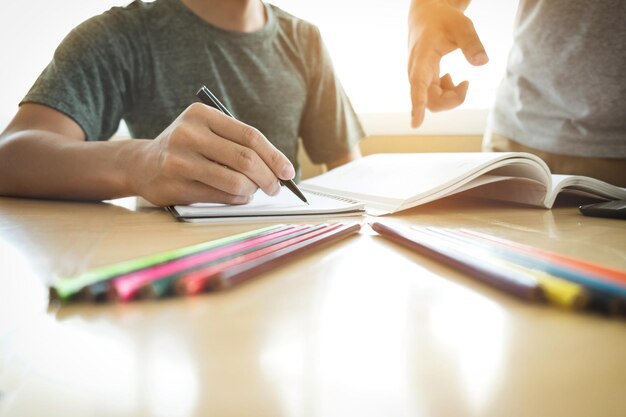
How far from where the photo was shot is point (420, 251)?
0.31 m

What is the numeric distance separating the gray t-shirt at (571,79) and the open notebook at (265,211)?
1.60ft

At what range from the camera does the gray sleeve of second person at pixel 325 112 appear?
1.22m

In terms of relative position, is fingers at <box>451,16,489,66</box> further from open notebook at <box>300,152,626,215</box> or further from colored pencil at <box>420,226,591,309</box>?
colored pencil at <box>420,226,591,309</box>

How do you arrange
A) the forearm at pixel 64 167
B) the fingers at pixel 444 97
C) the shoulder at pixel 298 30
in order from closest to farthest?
1. the forearm at pixel 64 167
2. the fingers at pixel 444 97
3. the shoulder at pixel 298 30

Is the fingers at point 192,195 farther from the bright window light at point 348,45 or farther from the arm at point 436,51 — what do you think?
the bright window light at point 348,45

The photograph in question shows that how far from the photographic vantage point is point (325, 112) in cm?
123

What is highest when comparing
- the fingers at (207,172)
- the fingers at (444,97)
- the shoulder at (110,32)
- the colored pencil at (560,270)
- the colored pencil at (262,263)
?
the shoulder at (110,32)

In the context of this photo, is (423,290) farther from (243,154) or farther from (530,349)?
(243,154)

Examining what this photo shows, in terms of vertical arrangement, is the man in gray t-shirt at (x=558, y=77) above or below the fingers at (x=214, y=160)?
above

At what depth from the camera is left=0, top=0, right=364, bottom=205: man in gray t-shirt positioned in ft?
1.67

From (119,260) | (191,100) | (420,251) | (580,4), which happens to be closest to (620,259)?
(420,251)

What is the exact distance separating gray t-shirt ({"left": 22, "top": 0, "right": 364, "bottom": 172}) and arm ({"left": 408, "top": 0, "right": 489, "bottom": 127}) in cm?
47

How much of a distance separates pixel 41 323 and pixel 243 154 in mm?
329

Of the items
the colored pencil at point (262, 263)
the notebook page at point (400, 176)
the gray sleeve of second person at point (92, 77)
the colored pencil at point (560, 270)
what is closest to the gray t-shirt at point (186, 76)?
the gray sleeve of second person at point (92, 77)
